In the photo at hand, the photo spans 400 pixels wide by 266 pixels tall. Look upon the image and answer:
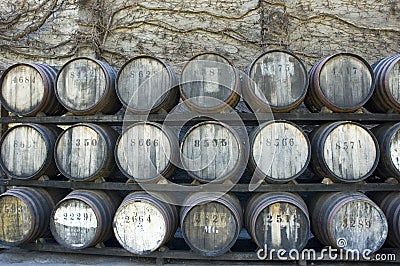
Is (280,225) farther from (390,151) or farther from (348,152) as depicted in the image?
(390,151)

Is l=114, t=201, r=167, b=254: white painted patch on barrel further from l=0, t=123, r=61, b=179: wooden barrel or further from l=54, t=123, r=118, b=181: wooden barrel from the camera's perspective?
l=0, t=123, r=61, b=179: wooden barrel

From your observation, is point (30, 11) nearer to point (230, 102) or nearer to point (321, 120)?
point (230, 102)

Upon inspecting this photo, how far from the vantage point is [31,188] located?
150 inches

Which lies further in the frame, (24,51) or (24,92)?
(24,51)

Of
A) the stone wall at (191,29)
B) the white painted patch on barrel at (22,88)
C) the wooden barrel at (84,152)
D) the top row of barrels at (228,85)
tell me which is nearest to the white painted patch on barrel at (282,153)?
the top row of barrels at (228,85)

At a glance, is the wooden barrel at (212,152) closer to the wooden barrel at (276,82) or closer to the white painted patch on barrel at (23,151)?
the wooden barrel at (276,82)

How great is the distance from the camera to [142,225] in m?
3.32

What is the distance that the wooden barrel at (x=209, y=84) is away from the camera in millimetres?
3430

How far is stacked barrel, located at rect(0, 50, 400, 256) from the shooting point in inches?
128

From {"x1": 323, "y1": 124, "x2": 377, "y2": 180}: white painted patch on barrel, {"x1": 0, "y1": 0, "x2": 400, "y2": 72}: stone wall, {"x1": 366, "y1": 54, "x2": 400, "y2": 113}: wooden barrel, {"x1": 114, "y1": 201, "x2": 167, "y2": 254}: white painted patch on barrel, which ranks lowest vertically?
{"x1": 114, "y1": 201, "x2": 167, "y2": 254}: white painted patch on barrel

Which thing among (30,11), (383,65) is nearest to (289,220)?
(383,65)

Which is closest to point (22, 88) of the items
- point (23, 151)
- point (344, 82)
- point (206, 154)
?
point (23, 151)

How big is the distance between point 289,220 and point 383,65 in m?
1.91

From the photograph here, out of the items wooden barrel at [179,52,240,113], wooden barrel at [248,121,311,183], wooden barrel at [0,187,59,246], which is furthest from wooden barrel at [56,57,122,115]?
wooden barrel at [248,121,311,183]
